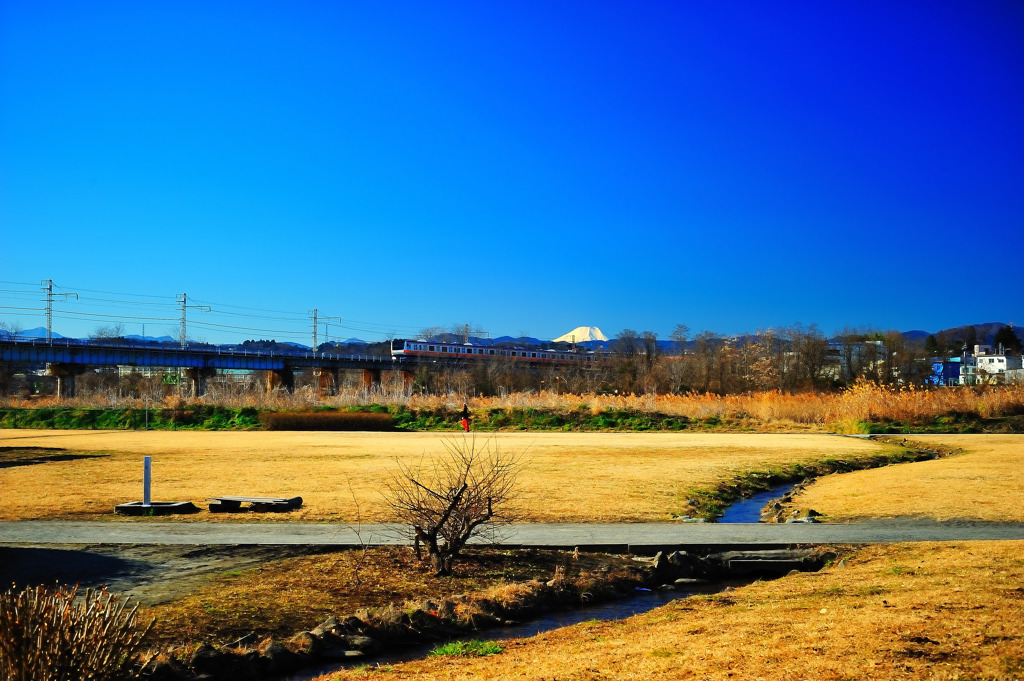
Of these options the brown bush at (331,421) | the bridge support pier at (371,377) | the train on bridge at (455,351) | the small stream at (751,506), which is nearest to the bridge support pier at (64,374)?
the bridge support pier at (371,377)

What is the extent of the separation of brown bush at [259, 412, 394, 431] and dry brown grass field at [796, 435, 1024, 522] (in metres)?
28.7

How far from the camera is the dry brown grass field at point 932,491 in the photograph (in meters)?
Answer: 15.9

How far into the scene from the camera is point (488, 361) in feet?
308

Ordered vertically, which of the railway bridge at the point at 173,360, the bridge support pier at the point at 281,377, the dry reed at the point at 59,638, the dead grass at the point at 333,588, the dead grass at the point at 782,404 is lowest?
the dead grass at the point at 333,588

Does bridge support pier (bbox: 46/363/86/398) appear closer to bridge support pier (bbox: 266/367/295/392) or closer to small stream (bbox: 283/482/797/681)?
bridge support pier (bbox: 266/367/295/392)

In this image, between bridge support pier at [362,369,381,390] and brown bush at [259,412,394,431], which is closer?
brown bush at [259,412,394,431]

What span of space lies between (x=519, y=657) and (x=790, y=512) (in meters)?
10.7

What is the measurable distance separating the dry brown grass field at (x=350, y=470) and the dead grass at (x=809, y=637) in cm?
614

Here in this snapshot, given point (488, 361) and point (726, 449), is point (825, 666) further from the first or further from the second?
point (488, 361)

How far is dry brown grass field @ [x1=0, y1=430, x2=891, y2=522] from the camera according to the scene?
55.0 feet

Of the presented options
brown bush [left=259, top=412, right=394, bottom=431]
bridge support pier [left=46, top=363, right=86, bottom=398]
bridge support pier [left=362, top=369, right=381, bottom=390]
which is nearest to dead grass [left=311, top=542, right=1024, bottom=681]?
brown bush [left=259, top=412, right=394, bottom=431]

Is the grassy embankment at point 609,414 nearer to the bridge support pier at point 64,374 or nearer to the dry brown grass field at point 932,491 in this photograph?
the dry brown grass field at point 932,491

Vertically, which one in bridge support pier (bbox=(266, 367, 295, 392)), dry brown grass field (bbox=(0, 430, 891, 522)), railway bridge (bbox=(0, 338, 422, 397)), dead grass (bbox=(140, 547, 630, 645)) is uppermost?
railway bridge (bbox=(0, 338, 422, 397))

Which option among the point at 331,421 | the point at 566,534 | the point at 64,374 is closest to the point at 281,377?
the point at 64,374
